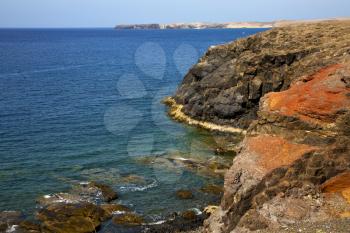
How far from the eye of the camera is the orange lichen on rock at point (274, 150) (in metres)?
28.3

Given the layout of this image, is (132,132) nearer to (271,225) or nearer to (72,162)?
(72,162)

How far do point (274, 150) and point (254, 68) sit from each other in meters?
41.2

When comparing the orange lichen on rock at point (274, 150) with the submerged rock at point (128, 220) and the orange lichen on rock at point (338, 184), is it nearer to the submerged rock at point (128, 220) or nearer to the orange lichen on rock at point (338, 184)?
the orange lichen on rock at point (338, 184)

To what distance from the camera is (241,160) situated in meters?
29.6

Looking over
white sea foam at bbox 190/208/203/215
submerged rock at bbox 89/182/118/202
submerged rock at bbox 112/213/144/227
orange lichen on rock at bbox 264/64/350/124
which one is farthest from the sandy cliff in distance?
submerged rock at bbox 89/182/118/202

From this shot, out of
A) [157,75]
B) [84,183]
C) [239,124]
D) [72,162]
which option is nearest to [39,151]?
[72,162]

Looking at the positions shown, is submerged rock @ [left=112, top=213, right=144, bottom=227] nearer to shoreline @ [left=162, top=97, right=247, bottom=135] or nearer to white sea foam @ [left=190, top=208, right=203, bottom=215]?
white sea foam @ [left=190, top=208, right=203, bottom=215]

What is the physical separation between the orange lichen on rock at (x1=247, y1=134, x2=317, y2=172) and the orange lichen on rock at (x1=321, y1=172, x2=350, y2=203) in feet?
7.61

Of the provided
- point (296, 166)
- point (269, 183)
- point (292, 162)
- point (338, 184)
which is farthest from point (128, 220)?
point (338, 184)

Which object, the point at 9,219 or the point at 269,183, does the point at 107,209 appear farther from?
the point at 269,183

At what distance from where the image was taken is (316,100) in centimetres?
3041

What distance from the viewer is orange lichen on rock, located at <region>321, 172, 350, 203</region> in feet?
89.6

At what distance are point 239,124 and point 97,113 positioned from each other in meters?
24.6

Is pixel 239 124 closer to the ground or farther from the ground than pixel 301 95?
closer to the ground
